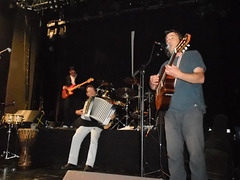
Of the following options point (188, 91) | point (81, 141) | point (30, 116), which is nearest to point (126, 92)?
point (81, 141)

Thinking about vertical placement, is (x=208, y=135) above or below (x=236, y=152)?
above

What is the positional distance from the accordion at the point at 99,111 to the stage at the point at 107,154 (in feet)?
1.08

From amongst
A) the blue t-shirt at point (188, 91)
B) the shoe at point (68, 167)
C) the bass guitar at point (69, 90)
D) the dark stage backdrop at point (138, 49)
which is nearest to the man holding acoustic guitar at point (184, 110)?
the blue t-shirt at point (188, 91)

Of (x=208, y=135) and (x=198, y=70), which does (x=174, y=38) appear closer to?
(x=198, y=70)

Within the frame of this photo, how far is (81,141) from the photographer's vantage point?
4.43 m

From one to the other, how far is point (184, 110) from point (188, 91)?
8.6 inches

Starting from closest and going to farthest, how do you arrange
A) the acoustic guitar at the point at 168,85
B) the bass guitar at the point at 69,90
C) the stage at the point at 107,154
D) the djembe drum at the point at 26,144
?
1. the acoustic guitar at the point at 168,85
2. the stage at the point at 107,154
3. the djembe drum at the point at 26,144
4. the bass guitar at the point at 69,90

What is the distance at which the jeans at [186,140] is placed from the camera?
219cm

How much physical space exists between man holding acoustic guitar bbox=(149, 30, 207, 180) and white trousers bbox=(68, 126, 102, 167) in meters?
2.16

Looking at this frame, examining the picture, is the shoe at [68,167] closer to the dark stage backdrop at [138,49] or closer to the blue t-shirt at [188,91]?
the blue t-shirt at [188,91]

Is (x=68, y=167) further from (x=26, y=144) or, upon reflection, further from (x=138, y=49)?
(x=138, y=49)

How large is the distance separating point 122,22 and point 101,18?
88 cm

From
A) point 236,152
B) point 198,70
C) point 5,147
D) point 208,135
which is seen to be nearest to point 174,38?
point 198,70

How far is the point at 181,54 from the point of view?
2529 mm
